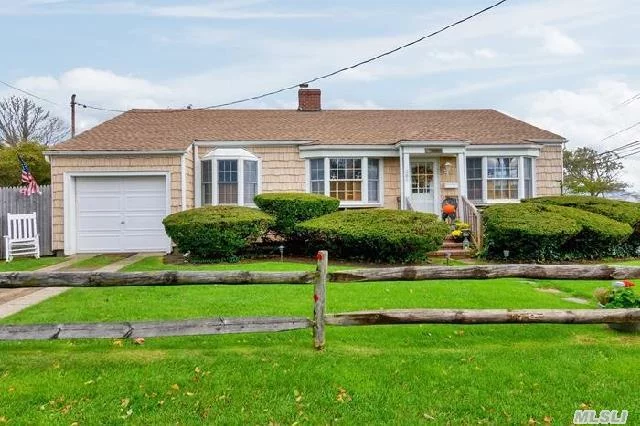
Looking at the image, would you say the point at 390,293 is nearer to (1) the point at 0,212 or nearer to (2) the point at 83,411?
(2) the point at 83,411

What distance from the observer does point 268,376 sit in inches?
164

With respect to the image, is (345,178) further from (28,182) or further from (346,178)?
(28,182)

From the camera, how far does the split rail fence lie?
4.60m

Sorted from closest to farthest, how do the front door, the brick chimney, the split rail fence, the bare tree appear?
1. the split rail fence
2. the front door
3. the brick chimney
4. the bare tree

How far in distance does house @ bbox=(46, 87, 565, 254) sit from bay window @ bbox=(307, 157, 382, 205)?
0.03m

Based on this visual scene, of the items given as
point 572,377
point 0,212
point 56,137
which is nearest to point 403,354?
point 572,377

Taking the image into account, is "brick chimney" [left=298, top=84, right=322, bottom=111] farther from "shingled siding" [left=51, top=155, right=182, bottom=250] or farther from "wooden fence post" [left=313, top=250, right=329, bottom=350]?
"wooden fence post" [left=313, top=250, right=329, bottom=350]

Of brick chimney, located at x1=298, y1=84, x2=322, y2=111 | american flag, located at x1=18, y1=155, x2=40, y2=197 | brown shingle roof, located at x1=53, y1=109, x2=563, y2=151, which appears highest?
brick chimney, located at x1=298, y1=84, x2=322, y2=111

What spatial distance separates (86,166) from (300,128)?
719 cm

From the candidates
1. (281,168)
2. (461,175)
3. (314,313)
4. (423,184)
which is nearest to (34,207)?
(281,168)

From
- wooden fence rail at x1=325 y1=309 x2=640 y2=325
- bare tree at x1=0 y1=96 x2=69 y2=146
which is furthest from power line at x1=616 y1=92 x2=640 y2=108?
bare tree at x1=0 y1=96 x2=69 y2=146

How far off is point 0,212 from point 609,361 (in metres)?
15.7

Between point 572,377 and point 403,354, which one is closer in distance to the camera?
point 572,377

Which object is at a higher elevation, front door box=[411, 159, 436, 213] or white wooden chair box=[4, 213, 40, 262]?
front door box=[411, 159, 436, 213]
